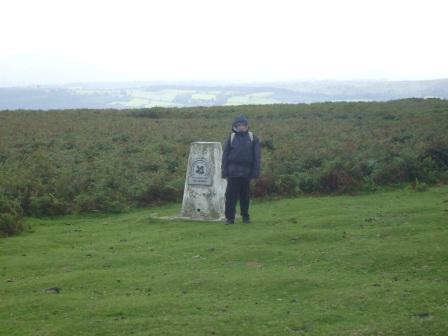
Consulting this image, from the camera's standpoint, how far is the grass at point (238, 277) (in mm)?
8812

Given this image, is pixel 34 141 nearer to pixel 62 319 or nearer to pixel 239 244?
pixel 239 244

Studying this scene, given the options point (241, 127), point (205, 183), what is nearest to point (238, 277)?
point (241, 127)

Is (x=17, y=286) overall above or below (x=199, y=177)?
below

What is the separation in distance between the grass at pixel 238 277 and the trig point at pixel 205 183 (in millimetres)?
591

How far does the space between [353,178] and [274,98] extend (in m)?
138

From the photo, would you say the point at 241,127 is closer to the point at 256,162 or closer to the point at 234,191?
the point at 256,162

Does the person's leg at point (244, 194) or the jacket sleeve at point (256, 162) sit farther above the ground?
the jacket sleeve at point (256, 162)

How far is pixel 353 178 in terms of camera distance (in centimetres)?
2148

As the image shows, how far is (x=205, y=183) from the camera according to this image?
17234 millimetres

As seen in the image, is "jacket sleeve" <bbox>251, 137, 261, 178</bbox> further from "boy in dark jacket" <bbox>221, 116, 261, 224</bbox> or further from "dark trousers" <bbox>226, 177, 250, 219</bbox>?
"dark trousers" <bbox>226, 177, 250, 219</bbox>

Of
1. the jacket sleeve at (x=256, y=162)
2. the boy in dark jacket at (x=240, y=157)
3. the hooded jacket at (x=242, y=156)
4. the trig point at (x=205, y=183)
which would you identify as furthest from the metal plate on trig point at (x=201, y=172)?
the jacket sleeve at (x=256, y=162)

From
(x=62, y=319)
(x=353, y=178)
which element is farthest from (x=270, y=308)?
(x=353, y=178)

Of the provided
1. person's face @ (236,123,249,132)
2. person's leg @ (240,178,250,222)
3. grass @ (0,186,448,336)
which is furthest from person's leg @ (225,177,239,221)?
person's face @ (236,123,249,132)

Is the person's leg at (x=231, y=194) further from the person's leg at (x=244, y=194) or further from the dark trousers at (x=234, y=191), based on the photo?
the person's leg at (x=244, y=194)
